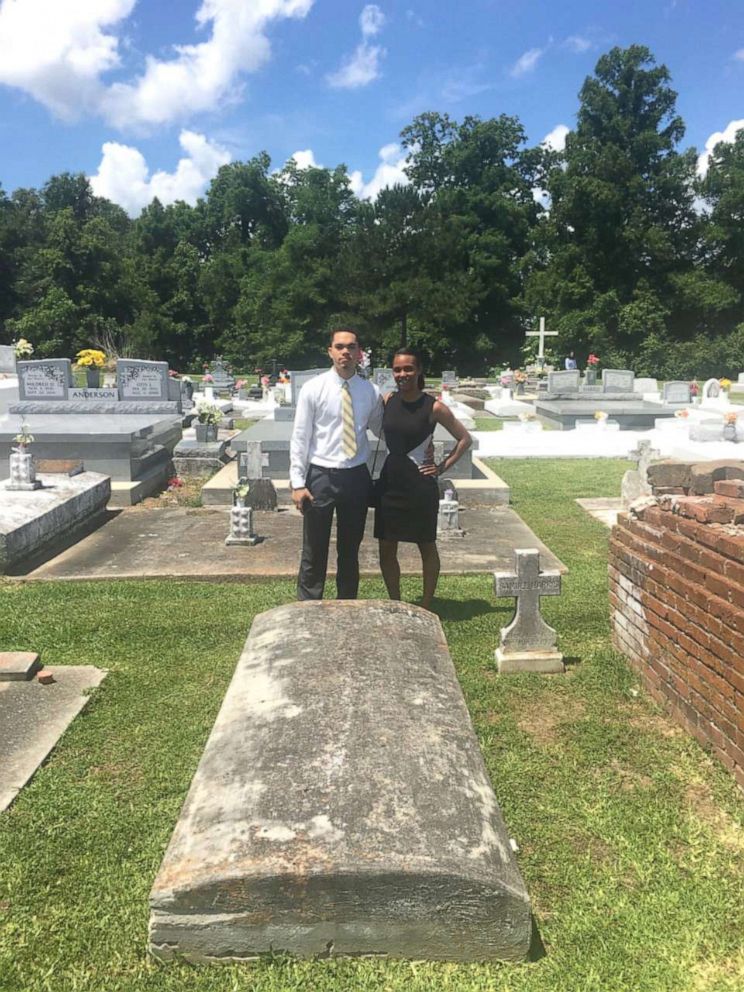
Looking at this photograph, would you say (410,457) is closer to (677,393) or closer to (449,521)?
(449,521)

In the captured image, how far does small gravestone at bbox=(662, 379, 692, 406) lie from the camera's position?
23891mm

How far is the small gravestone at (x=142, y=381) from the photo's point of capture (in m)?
14.4

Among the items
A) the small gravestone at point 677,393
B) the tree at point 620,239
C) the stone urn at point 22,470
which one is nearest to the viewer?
the stone urn at point 22,470

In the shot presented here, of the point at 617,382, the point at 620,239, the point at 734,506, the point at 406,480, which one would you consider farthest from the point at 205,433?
the point at 620,239

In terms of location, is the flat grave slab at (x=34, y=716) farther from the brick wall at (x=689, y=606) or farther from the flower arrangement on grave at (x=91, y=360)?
the flower arrangement on grave at (x=91, y=360)

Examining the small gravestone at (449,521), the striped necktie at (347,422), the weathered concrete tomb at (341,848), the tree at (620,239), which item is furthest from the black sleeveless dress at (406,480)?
the tree at (620,239)

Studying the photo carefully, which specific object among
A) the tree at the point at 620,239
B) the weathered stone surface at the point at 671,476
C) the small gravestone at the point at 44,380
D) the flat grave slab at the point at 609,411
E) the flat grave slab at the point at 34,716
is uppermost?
the tree at the point at 620,239

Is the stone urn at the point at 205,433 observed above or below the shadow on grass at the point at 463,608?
above

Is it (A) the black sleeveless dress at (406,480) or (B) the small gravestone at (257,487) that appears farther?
(B) the small gravestone at (257,487)

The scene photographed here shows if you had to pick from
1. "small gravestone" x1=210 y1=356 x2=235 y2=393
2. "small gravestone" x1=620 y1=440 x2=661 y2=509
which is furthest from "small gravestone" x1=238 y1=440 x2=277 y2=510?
"small gravestone" x1=210 y1=356 x2=235 y2=393

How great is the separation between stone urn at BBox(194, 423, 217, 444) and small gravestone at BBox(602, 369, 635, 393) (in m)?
14.0

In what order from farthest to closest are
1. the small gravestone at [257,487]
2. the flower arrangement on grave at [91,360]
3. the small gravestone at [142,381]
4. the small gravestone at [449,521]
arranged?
the flower arrangement on grave at [91,360] < the small gravestone at [142,381] < the small gravestone at [257,487] < the small gravestone at [449,521]

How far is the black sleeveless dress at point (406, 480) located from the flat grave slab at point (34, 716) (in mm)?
1976

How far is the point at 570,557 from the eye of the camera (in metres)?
7.18
